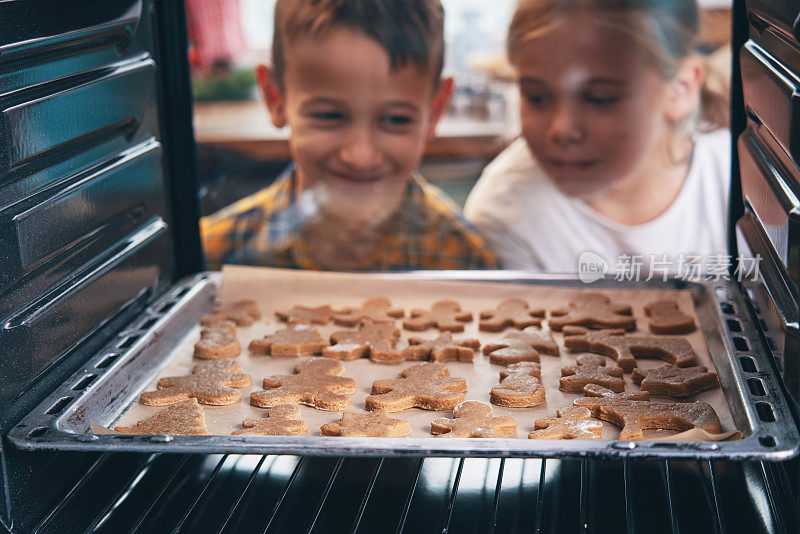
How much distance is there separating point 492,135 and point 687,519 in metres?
1.27

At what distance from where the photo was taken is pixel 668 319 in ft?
6.17

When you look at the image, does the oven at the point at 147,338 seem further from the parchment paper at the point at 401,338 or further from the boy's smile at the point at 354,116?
the boy's smile at the point at 354,116

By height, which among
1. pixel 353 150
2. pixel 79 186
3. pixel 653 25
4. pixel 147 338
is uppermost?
pixel 653 25

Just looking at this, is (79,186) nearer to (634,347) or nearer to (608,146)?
(634,347)

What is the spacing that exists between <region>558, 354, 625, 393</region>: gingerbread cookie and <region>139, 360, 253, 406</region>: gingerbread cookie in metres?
0.61

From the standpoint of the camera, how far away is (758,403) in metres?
1.33

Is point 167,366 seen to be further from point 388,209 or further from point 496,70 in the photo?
point 496,70

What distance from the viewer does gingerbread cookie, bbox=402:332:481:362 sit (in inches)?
69.6

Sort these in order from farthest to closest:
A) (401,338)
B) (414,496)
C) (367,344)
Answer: (401,338)
(367,344)
(414,496)

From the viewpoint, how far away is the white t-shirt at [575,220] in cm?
225

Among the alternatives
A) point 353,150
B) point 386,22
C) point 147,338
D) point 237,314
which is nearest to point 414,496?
point 147,338

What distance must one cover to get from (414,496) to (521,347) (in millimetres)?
504

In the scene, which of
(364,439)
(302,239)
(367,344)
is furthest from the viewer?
(302,239)

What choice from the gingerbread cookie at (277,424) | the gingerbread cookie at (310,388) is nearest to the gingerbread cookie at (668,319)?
the gingerbread cookie at (310,388)
